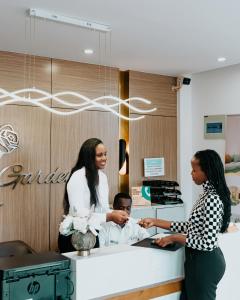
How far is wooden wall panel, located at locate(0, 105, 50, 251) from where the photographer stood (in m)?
4.34

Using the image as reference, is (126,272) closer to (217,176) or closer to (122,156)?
(217,176)

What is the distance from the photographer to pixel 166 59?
15.7 feet

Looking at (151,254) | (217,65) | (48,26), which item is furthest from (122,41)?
(151,254)

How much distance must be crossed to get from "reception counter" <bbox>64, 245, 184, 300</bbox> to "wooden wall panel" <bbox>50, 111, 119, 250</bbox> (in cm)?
231

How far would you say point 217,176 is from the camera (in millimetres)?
2404

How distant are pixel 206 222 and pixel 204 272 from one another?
330 mm

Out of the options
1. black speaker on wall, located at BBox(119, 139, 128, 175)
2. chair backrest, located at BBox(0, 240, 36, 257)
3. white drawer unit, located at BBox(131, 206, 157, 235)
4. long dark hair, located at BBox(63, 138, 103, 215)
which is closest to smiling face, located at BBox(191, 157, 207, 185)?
long dark hair, located at BBox(63, 138, 103, 215)

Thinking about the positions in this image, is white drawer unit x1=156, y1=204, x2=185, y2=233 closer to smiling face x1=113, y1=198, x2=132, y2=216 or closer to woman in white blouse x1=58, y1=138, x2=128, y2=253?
smiling face x1=113, y1=198, x2=132, y2=216

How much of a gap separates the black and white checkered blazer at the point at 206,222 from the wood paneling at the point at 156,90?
126 inches

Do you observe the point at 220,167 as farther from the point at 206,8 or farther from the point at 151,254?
the point at 206,8

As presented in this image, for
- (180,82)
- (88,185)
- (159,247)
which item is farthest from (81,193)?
(180,82)

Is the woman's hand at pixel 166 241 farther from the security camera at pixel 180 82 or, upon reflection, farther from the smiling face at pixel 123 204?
the security camera at pixel 180 82

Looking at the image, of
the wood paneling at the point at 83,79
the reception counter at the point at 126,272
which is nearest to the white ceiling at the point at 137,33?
the wood paneling at the point at 83,79

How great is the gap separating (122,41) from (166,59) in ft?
3.13
